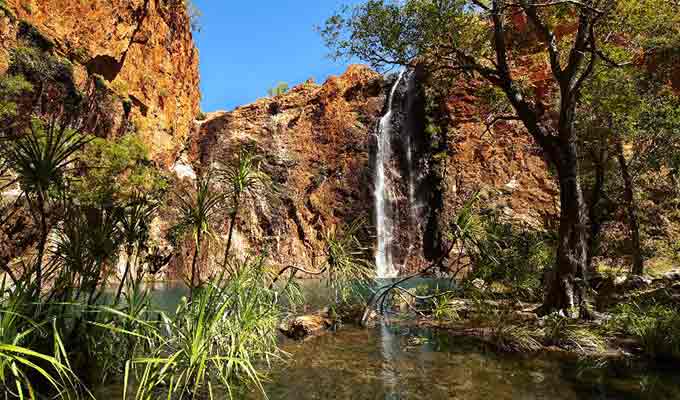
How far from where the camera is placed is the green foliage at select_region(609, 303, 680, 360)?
8.60 meters

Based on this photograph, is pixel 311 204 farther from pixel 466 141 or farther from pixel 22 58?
pixel 22 58

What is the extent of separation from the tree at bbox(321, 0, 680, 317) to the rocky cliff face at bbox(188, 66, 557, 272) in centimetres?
2012

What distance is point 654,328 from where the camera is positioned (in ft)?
29.6

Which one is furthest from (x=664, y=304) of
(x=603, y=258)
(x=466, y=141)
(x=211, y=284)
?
(x=466, y=141)

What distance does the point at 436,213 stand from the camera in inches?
1393

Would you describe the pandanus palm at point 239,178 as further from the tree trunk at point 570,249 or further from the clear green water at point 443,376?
the tree trunk at point 570,249

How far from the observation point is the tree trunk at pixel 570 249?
11.6 meters

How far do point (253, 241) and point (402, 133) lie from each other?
621 inches

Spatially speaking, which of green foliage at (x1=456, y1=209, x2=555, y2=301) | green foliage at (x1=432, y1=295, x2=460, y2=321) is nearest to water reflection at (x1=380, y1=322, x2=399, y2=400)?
green foliage at (x1=432, y1=295, x2=460, y2=321)

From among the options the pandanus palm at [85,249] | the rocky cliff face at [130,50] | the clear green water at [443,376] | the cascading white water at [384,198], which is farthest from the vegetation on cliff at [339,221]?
the cascading white water at [384,198]

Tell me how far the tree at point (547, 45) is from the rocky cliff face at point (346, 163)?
2012 centimetres

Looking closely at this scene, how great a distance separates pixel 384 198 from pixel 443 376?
2920 cm

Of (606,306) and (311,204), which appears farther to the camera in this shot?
(311,204)

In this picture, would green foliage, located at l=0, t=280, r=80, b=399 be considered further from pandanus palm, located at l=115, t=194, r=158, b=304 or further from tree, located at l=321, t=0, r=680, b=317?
tree, located at l=321, t=0, r=680, b=317
